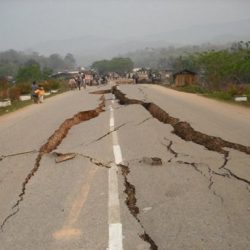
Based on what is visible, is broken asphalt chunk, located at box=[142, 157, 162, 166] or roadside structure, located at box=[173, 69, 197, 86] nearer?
broken asphalt chunk, located at box=[142, 157, 162, 166]

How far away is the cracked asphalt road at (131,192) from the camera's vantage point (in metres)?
4.25

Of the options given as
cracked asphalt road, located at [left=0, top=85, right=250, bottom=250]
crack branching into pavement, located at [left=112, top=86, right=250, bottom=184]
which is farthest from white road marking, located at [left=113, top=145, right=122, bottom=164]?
crack branching into pavement, located at [left=112, top=86, right=250, bottom=184]

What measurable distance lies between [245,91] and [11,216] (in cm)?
2113

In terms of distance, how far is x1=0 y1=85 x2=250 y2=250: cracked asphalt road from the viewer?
167 inches

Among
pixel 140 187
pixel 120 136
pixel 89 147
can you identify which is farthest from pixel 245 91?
pixel 140 187

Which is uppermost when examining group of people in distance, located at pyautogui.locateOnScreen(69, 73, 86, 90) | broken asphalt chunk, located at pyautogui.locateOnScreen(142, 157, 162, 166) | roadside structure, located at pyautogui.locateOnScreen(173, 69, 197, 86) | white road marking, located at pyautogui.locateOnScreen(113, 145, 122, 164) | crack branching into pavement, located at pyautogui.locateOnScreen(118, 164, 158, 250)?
crack branching into pavement, located at pyautogui.locateOnScreen(118, 164, 158, 250)

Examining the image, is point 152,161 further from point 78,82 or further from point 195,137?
point 78,82

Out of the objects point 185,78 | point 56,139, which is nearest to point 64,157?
point 56,139

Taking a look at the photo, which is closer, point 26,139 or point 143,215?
point 143,215

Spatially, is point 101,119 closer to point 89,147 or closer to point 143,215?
point 89,147

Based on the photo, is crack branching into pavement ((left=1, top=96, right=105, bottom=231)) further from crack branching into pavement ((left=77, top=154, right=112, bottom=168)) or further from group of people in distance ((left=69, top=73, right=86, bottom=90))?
group of people in distance ((left=69, top=73, right=86, bottom=90))

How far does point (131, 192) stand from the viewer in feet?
18.8

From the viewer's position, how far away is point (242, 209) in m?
4.91

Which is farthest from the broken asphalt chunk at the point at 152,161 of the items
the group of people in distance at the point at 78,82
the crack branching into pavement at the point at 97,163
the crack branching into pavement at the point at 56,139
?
the group of people in distance at the point at 78,82
